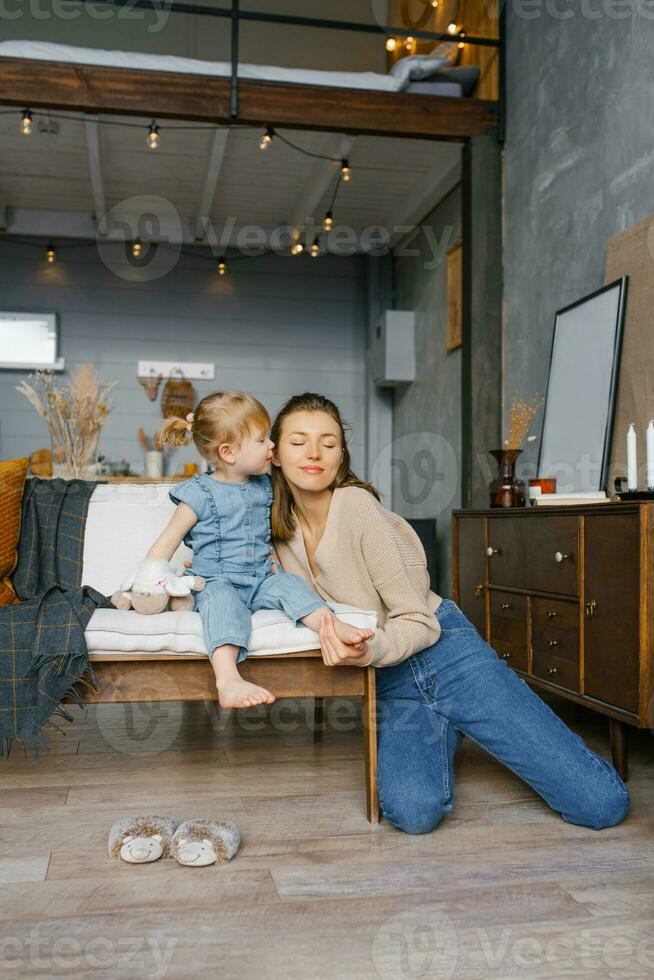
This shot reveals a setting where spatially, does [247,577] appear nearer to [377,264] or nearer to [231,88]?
[231,88]

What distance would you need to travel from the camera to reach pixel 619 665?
8.15 ft

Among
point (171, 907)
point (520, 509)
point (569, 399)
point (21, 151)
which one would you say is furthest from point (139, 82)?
point (171, 907)

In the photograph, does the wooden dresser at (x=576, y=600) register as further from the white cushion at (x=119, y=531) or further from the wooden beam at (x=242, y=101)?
the wooden beam at (x=242, y=101)

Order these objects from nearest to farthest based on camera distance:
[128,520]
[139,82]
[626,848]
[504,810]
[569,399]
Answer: [626,848] → [504,810] → [128,520] → [569,399] → [139,82]

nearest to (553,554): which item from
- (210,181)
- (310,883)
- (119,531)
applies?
(119,531)

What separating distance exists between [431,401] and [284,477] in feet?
14.1

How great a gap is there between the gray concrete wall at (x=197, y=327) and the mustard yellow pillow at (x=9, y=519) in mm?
4608

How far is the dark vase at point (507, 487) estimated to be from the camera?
11.7 ft

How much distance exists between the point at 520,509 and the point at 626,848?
4.66 ft

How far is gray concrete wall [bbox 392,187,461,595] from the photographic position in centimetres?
612

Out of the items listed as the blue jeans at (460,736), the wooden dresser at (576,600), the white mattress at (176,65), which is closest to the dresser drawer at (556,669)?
the wooden dresser at (576,600)

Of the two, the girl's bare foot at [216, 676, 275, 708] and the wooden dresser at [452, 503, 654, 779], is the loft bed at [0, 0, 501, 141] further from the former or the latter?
the girl's bare foot at [216, 676, 275, 708]

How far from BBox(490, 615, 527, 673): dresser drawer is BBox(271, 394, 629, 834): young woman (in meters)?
0.89

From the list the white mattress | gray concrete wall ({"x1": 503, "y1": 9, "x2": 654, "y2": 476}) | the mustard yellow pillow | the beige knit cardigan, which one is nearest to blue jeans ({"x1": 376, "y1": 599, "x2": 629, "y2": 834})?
the beige knit cardigan
